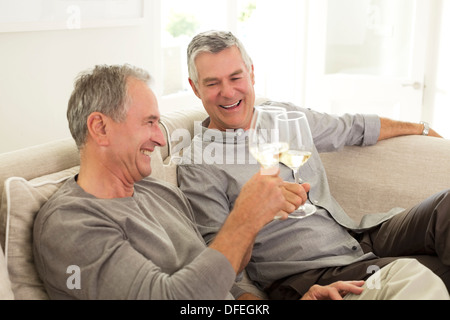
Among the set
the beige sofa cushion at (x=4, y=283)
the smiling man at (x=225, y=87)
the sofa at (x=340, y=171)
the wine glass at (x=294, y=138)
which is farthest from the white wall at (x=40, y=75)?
the wine glass at (x=294, y=138)

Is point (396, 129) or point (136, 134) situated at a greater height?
point (136, 134)

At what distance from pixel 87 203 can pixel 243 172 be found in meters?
0.72

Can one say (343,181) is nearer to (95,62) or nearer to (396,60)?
(95,62)

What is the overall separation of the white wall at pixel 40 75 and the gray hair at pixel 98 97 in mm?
1062

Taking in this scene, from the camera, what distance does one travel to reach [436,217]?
1729mm

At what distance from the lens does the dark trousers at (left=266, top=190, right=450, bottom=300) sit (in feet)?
5.62

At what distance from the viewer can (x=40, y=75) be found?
99.8 inches

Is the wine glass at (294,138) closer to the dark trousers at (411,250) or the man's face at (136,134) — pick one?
the man's face at (136,134)

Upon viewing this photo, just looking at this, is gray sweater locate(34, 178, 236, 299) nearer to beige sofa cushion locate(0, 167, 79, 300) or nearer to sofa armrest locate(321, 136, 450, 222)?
beige sofa cushion locate(0, 167, 79, 300)

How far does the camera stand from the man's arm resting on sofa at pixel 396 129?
2344mm

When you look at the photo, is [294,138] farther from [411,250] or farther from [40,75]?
[40,75]

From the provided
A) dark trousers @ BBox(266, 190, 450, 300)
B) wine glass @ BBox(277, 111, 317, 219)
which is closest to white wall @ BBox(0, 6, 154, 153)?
dark trousers @ BBox(266, 190, 450, 300)

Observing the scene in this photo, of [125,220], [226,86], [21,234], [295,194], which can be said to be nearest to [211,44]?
[226,86]

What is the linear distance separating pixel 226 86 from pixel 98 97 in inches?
27.2
